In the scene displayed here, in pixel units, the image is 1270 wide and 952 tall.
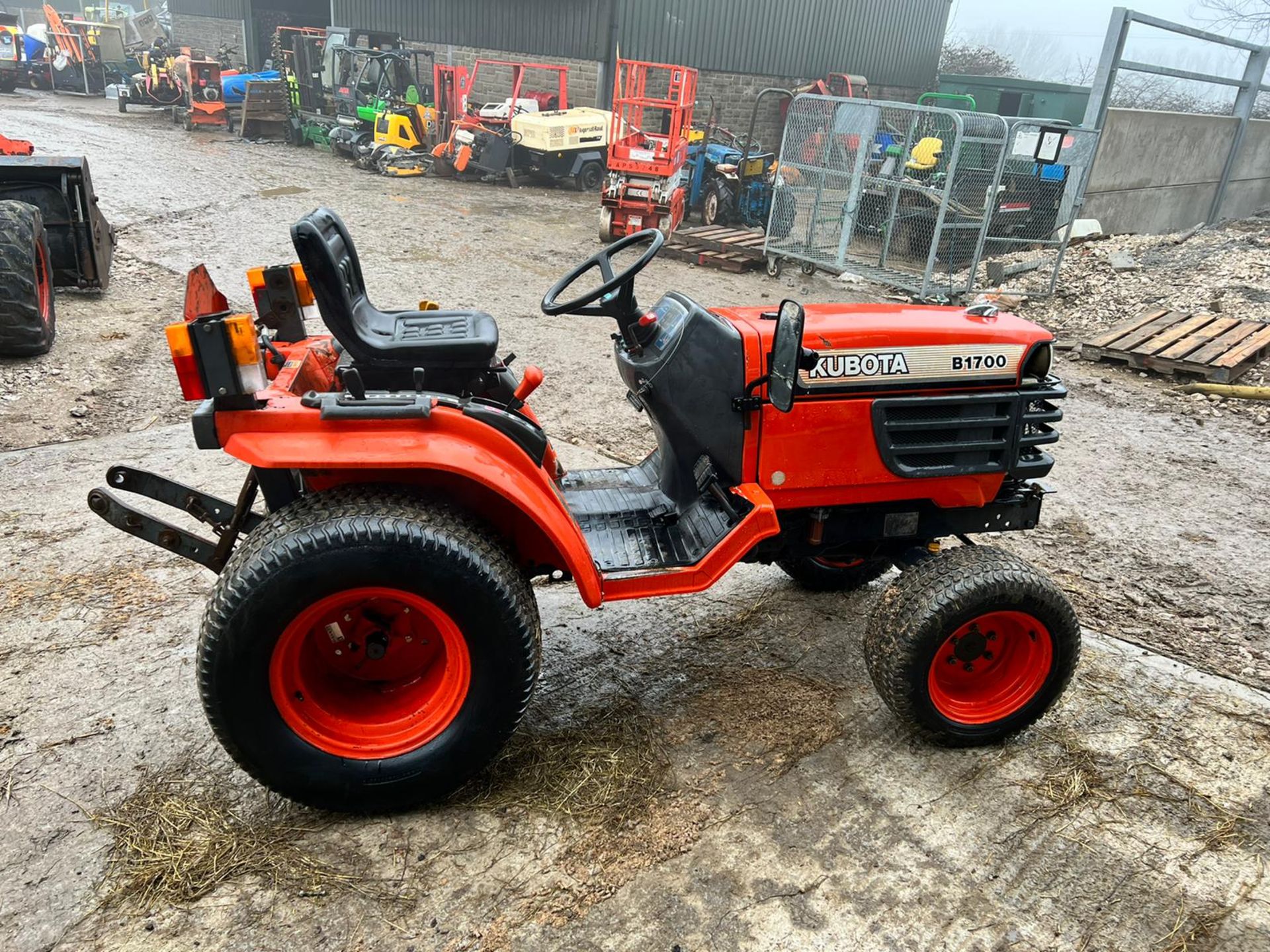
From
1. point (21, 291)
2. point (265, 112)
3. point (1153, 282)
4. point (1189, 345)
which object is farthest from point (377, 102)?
point (1189, 345)

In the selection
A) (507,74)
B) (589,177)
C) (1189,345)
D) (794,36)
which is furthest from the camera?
(794,36)

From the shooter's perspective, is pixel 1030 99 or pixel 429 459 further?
pixel 1030 99

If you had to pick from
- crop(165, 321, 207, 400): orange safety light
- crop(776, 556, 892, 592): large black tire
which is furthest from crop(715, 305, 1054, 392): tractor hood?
crop(165, 321, 207, 400): orange safety light

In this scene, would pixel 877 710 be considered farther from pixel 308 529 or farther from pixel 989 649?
pixel 308 529

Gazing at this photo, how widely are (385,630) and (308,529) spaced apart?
1.40 feet

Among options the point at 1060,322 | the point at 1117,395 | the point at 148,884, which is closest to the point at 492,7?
the point at 1060,322

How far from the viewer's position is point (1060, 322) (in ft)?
27.9

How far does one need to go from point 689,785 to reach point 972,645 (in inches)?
39.2

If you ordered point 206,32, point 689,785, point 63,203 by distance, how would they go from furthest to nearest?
point 206,32, point 63,203, point 689,785

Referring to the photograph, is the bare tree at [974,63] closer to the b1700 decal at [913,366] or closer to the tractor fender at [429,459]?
the b1700 decal at [913,366]

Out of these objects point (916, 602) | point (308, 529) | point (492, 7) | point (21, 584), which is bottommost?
point (21, 584)

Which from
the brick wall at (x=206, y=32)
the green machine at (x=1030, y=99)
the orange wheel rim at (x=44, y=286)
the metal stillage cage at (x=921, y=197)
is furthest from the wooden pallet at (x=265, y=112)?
the green machine at (x=1030, y=99)

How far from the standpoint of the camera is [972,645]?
9.21 feet

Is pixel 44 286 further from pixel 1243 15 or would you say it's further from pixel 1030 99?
pixel 1243 15
